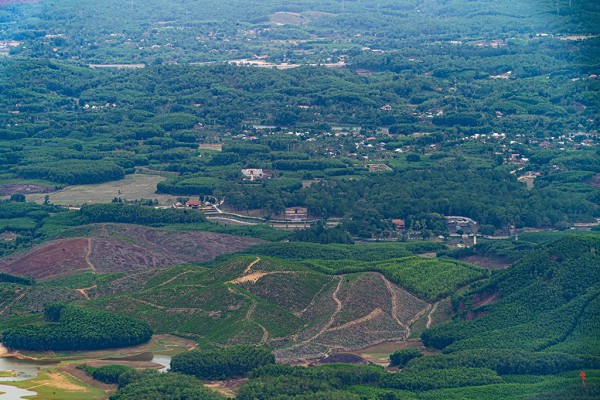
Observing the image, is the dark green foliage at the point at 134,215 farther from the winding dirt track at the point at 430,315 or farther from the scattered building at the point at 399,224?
the winding dirt track at the point at 430,315

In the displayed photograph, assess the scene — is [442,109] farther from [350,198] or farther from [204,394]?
[204,394]

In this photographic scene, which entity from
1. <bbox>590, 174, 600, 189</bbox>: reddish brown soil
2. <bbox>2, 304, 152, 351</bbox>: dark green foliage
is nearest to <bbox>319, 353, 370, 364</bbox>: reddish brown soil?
<bbox>2, 304, 152, 351</bbox>: dark green foliage

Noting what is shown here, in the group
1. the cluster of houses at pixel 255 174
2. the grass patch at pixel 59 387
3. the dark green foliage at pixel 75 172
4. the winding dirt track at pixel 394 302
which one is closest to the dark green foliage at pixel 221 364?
the grass patch at pixel 59 387

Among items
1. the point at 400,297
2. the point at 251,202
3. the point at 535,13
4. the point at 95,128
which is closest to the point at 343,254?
the point at 400,297

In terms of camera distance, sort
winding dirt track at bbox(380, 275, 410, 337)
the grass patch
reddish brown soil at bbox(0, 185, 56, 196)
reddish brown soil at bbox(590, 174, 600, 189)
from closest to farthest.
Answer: the grass patch
winding dirt track at bbox(380, 275, 410, 337)
reddish brown soil at bbox(590, 174, 600, 189)
reddish brown soil at bbox(0, 185, 56, 196)

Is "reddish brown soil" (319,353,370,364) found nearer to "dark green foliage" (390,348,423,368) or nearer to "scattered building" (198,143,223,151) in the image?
"dark green foliage" (390,348,423,368)

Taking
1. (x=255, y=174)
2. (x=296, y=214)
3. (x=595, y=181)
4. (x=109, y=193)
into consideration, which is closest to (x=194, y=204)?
(x=296, y=214)
